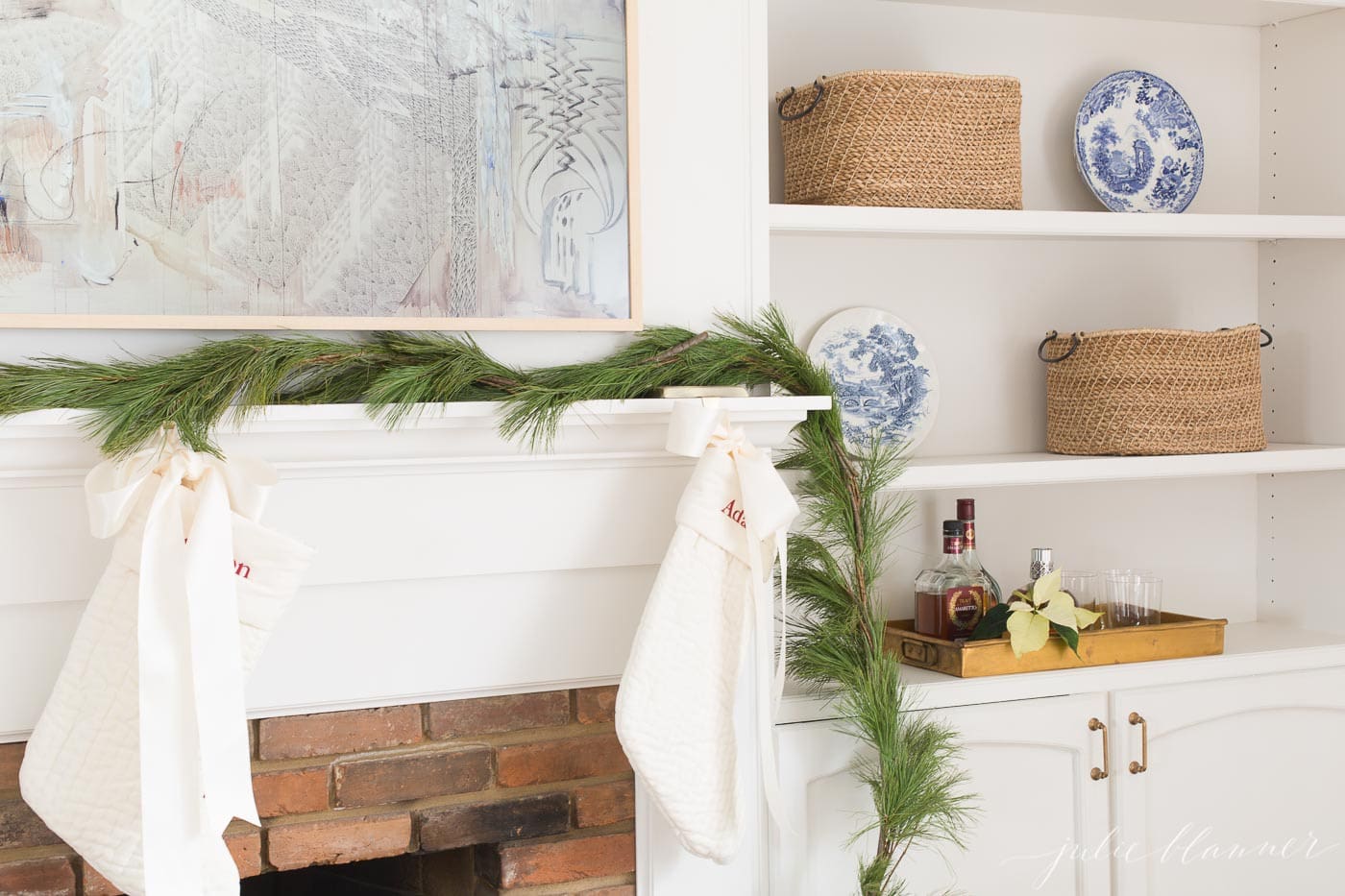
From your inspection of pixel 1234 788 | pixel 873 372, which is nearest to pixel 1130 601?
pixel 1234 788

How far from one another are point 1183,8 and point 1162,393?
2.32 ft

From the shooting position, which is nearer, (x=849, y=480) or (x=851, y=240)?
(x=849, y=480)

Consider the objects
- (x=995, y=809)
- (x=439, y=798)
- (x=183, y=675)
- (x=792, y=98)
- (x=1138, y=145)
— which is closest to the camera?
(x=183, y=675)

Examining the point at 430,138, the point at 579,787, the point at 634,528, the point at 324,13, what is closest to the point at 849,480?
the point at 634,528

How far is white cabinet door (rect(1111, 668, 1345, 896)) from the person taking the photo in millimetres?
1704

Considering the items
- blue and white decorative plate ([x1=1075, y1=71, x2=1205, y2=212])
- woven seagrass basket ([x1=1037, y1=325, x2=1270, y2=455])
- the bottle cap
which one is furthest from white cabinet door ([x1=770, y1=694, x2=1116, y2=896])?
blue and white decorative plate ([x1=1075, y1=71, x2=1205, y2=212])

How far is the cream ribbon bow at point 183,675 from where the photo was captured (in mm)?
1126

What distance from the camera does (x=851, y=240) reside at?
1911 millimetres

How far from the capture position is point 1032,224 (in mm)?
1708

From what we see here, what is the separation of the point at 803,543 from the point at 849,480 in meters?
0.10

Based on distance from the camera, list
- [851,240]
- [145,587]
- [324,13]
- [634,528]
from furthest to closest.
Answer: [851,240] < [634,528] < [324,13] < [145,587]

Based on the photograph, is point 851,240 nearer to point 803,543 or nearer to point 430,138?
point 803,543

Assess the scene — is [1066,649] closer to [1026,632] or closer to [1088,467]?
[1026,632]

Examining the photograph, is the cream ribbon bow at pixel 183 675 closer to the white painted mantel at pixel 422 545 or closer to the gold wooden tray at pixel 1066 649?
the white painted mantel at pixel 422 545
